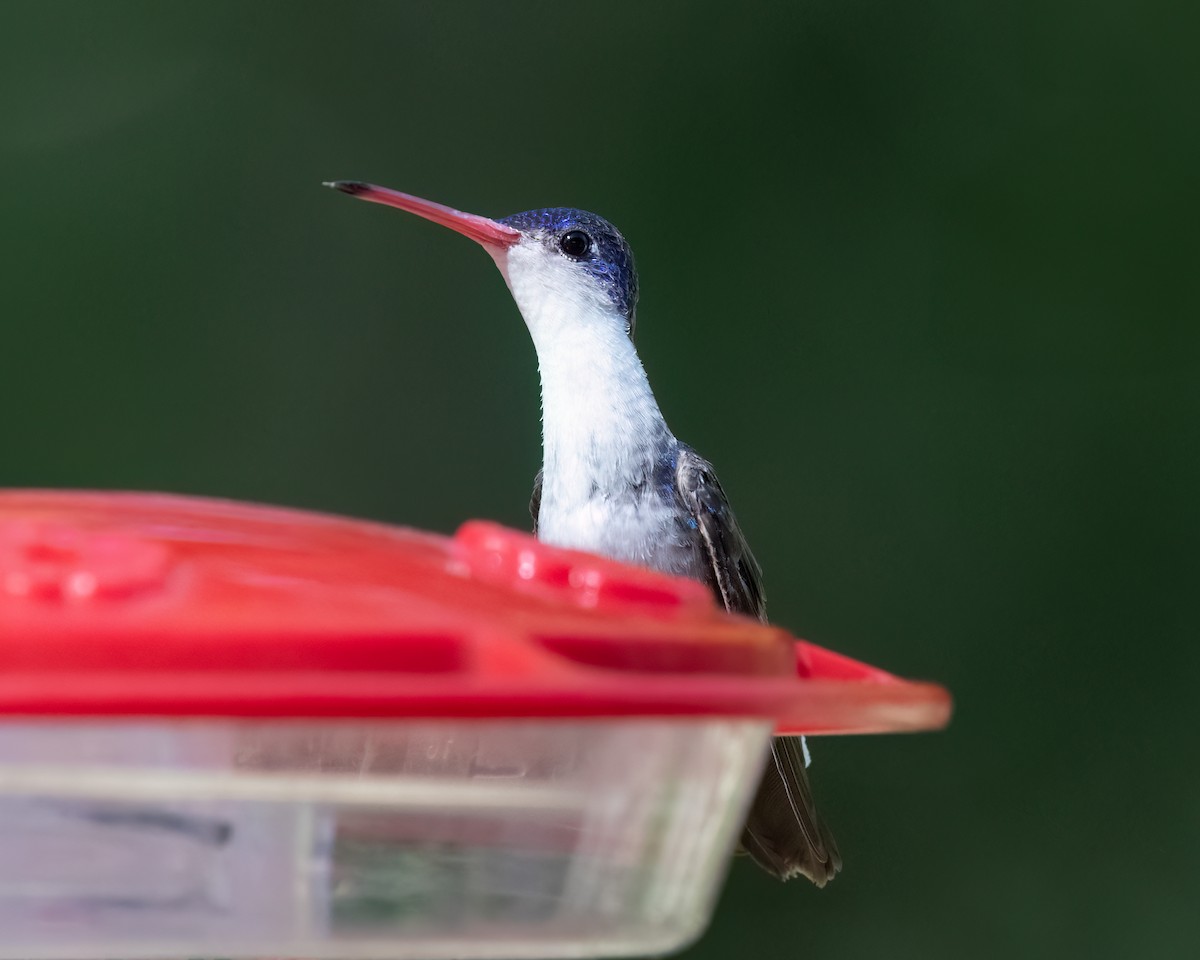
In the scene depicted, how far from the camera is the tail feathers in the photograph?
238 cm

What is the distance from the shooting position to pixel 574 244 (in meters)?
3.26

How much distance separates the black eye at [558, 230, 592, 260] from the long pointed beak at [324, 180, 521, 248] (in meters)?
0.09

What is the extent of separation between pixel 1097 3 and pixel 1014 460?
1423 mm

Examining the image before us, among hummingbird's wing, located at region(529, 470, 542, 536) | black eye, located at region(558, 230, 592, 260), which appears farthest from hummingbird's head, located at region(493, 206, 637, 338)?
hummingbird's wing, located at region(529, 470, 542, 536)

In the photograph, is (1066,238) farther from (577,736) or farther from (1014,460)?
(577,736)

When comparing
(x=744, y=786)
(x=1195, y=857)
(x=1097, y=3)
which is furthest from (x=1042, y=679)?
(x=744, y=786)

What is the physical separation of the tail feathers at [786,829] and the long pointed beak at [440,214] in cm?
112

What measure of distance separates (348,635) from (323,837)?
161mm

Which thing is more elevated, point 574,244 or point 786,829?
point 574,244

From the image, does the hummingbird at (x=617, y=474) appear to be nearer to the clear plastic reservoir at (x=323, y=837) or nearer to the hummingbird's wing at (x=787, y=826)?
the hummingbird's wing at (x=787, y=826)

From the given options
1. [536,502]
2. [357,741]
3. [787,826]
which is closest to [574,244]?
[536,502]

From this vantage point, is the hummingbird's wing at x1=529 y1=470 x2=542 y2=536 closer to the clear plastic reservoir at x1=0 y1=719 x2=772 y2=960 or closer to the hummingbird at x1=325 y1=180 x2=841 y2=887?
the hummingbird at x1=325 y1=180 x2=841 y2=887

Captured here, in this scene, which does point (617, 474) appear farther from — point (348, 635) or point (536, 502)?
point (348, 635)

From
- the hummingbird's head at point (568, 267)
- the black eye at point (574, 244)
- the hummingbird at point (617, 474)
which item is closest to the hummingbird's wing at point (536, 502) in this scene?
the hummingbird at point (617, 474)
